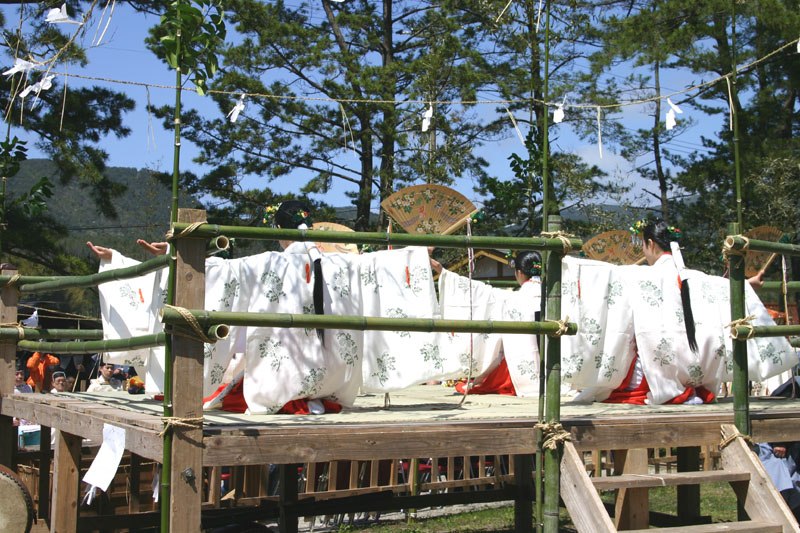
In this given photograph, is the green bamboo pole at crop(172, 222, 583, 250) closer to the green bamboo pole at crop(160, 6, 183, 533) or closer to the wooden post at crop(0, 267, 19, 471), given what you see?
the green bamboo pole at crop(160, 6, 183, 533)

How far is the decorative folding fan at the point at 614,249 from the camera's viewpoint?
7832 mm

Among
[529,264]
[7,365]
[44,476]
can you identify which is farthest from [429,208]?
[44,476]

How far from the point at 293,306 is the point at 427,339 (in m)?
1.00

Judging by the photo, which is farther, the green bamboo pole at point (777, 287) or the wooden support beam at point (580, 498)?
Answer: the green bamboo pole at point (777, 287)

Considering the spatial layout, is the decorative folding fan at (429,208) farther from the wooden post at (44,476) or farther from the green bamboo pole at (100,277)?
the wooden post at (44,476)

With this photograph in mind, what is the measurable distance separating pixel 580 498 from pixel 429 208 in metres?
2.41

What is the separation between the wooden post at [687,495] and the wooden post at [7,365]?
4136mm

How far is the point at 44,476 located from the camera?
5.71 m

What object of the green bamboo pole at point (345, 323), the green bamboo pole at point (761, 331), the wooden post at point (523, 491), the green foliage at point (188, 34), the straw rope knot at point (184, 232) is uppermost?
the green foliage at point (188, 34)

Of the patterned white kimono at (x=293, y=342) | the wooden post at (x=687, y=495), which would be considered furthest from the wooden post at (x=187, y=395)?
the wooden post at (x=687, y=495)

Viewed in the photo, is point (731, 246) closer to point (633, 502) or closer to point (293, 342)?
point (633, 502)

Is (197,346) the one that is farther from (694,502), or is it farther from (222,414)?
(694,502)

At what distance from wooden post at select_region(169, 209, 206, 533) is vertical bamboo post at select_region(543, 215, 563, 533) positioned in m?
1.42

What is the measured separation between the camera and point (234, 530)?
434 cm
